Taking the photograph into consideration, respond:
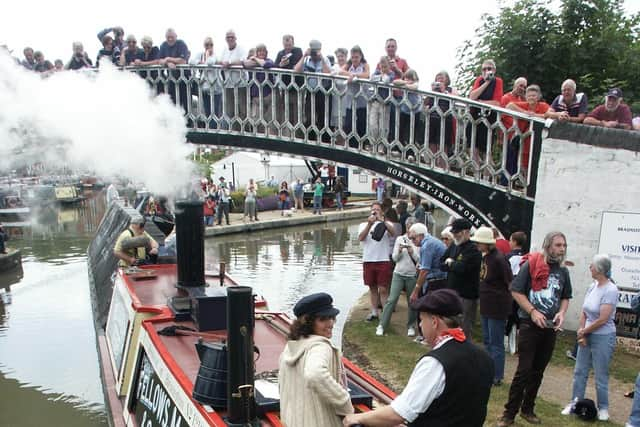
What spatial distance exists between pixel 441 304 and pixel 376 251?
535cm

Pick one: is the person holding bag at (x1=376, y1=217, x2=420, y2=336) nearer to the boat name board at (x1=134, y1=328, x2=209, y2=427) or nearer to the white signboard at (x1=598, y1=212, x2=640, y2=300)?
the white signboard at (x1=598, y1=212, x2=640, y2=300)

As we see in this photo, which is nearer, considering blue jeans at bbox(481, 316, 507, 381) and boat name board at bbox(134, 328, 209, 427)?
boat name board at bbox(134, 328, 209, 427)

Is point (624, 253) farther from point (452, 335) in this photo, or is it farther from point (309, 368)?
point (309, 368)

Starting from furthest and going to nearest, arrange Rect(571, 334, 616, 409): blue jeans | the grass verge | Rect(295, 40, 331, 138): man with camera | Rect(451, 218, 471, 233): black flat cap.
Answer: Rect(295, 40, 331, 138): man with camera
Rect(451, 218, 471, 233): black flat cap
the grass verge
Rect(571, 334, 616, 409): blue jeans

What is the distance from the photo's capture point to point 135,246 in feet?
23.3

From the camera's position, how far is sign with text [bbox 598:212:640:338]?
627 centimetres

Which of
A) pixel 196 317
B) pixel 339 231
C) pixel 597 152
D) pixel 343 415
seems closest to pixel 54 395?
pixel 196 317

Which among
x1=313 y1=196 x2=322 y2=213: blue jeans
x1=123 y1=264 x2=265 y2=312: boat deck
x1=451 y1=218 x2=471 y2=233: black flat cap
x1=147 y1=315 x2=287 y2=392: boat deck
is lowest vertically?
x1=313 y1=196 x2=322 y2=213: blue jeans

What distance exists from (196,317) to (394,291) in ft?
11.0

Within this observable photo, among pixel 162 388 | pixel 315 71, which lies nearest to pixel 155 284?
pixel 162 388

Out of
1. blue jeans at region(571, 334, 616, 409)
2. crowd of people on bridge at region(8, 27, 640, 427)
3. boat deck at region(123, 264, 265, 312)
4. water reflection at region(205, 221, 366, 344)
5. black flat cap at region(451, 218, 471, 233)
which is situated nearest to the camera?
crowd of people on bridge at region(8, 27, 640, 427)

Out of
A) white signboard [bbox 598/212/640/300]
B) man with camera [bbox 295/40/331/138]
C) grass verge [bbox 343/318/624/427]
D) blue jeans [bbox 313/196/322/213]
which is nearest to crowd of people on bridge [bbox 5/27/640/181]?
man with camera [bbox 295/40/331/138]

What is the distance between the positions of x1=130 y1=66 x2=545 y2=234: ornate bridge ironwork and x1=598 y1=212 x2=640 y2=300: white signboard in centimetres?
94

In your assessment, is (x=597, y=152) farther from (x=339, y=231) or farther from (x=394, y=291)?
(x=339, y=231)
